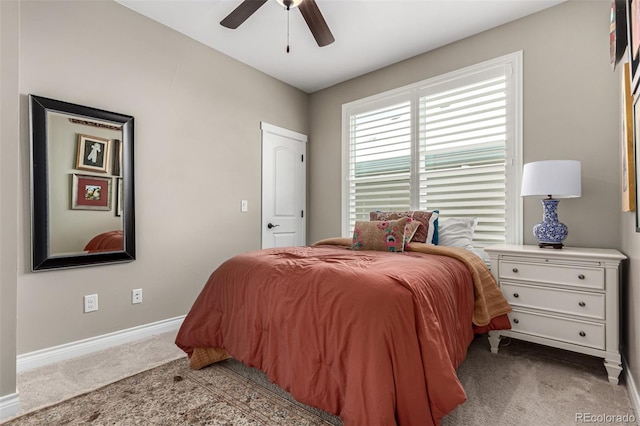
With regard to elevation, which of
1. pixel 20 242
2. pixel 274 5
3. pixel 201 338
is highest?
pixel 274 5

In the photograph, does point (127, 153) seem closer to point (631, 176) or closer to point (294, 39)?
point (294, 39)

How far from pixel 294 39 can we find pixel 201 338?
2.73m

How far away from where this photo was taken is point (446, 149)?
3150 mm

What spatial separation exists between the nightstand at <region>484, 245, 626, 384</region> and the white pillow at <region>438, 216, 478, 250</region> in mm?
398

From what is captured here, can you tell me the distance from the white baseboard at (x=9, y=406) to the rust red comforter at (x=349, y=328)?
2.58ft

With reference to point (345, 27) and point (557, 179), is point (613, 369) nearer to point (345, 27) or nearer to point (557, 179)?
point (557, 179)

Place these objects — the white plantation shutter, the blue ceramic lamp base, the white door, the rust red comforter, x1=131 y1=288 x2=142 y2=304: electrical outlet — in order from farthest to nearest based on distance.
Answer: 1. the white door
2. the white plantation shutter
3. x1=131 y1=288 x2=142 y2=304: electrical outlet
4. the blue ceramic lamp base
5. the rust red comforter

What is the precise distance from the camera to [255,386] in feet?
5.97

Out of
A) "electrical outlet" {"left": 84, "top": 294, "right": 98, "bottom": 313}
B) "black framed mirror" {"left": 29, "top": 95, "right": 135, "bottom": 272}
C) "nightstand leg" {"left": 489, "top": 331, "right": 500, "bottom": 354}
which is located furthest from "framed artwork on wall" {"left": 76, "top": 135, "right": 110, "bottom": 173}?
"nightstand leg" {"left": 489, "top": 331, "right": 500, "bottom": 354}

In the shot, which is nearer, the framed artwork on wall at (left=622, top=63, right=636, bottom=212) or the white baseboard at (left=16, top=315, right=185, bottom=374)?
the framed artwork on wall at (left=622, top=63, right=636, bottom=212)

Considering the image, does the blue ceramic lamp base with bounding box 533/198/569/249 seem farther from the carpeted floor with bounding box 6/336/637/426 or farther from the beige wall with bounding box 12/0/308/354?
the beige wall with bounding box 12/0/308/354

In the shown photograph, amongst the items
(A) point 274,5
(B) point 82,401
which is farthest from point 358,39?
(B) point 82,401

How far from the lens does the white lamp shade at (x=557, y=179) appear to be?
213cm

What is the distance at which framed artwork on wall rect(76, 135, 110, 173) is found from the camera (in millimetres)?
2314
